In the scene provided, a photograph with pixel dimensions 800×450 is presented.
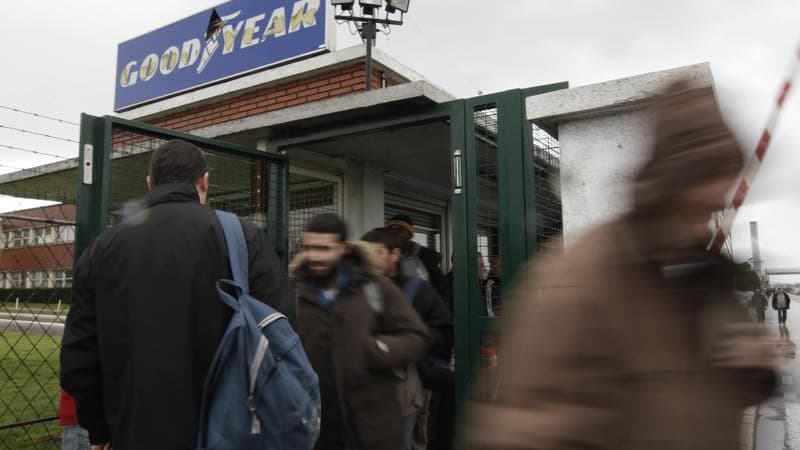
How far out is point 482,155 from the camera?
4723 mm

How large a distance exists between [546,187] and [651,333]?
337cm

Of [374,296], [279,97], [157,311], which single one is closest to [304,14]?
[279,97]

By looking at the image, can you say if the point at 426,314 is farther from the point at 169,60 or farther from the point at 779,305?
the point at 169,60

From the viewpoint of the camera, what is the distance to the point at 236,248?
2303 millimetres

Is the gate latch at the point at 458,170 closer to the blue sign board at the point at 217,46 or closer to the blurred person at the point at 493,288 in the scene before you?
the blurred person at the point at 493,288

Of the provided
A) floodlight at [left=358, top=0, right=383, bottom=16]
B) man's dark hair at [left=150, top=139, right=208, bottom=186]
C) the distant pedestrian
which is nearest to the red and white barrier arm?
the distant pedestrian

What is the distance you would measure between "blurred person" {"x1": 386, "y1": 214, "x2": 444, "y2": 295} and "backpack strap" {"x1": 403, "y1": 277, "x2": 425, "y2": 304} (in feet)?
0.71

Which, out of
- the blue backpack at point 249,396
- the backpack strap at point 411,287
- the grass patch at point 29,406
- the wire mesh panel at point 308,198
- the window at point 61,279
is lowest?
the grass patch at point 29,406

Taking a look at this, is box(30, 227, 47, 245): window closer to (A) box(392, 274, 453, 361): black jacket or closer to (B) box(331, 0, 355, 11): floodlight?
(A) box(392, 274, 453, 361): black jacket

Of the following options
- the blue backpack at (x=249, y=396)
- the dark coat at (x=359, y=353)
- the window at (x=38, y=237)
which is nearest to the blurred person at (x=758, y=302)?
the blue backpack at (x=249, y=396)

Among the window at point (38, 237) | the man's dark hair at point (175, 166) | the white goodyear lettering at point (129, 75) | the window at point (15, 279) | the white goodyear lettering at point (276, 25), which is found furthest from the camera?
the white goodyear lettering at point (129, 75)

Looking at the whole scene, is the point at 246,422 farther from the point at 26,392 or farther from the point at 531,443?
the point at 26,392

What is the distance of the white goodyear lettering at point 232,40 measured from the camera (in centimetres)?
795

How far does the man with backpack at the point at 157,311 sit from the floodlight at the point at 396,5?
17.6 feet
